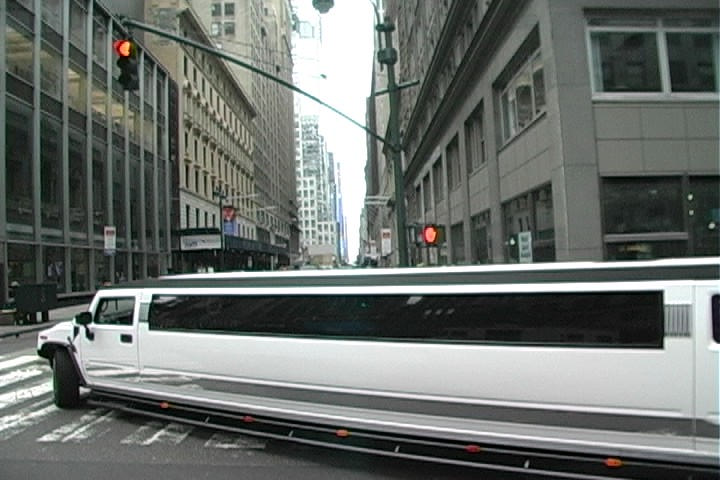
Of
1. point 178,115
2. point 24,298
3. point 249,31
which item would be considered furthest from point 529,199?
point 249,31

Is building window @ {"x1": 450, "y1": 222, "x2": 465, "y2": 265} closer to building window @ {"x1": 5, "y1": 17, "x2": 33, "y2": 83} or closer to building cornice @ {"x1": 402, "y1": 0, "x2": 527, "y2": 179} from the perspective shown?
building cornice @ {"x1": 402, "y1": 0, "x2": 527, "y2": 179}

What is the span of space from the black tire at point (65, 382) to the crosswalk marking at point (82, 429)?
0.45 meters

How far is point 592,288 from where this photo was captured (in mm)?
5109

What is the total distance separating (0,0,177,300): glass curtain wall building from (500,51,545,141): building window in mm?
14846

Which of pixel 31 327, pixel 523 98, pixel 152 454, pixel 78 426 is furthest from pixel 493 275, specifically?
pixel 31 327

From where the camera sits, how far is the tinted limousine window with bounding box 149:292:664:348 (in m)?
5.01

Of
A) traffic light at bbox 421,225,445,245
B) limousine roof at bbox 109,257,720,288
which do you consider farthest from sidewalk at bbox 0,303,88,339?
limousine roof at bbox 109,257,720,288

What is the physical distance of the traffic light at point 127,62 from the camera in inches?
478

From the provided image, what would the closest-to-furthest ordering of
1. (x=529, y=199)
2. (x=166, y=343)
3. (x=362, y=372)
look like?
(x=362, y=372)
(x=166, y=343)
(x=529, y=199)

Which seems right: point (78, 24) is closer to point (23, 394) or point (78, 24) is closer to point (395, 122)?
point (395, 122)

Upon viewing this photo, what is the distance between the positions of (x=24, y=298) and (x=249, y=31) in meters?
83.8

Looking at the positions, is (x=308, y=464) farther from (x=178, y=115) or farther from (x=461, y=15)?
(x=178, y=115)

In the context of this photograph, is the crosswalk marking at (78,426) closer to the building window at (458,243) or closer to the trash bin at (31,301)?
the trash bin at (31,301)

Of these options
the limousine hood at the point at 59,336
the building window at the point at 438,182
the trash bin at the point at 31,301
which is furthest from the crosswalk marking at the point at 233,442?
the building window at the point at 438,182
